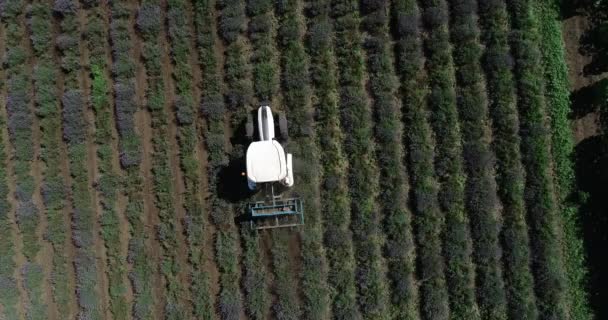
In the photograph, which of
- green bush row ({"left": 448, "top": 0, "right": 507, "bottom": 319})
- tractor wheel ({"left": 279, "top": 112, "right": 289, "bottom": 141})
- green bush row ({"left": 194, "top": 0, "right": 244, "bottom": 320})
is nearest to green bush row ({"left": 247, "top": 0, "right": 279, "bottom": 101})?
green bush row ({"left": 194, "top": 0, "right": 244, "bottom": 320})

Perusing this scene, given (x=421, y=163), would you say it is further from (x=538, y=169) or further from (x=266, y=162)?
(x=266, y=162)

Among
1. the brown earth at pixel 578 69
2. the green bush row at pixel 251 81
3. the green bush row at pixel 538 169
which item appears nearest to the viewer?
the green bush row at pixel 538 169

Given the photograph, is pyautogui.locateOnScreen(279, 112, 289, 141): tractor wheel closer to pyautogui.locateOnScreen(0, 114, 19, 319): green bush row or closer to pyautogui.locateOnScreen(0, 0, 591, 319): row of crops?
pyautogui.locateOnScreen(0, 0, 591, 319): row of crops

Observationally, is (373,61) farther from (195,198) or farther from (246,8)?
(195,198)

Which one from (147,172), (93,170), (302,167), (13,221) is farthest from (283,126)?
(13,221)

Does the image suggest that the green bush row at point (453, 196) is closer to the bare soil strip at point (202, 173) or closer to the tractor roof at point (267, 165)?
the tractor roof at point (267, 165)

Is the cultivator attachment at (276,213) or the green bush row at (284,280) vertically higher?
the cultivator attachment at (276,213)

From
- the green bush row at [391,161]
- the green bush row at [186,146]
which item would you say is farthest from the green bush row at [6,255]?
the green bush row at [391,161]
